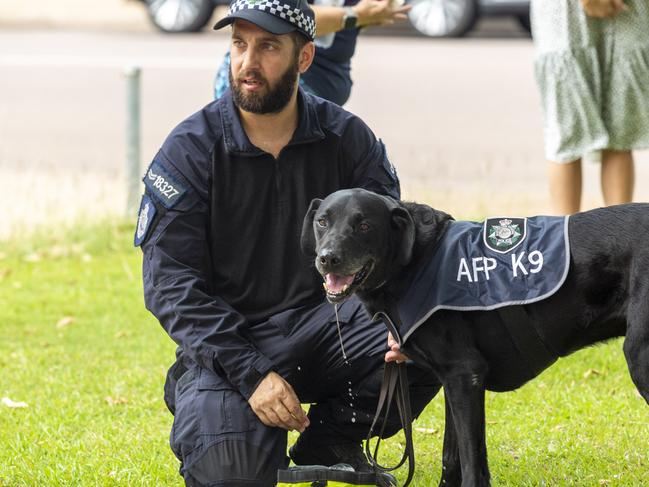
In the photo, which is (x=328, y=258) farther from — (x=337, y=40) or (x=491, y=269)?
(x=337, y=40)

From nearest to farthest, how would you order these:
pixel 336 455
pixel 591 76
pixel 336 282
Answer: pixel 336 282 → pixel 336 455 → pixel 591 76

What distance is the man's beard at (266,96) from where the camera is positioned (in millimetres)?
3674

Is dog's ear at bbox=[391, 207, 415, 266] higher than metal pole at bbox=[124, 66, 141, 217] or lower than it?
higher

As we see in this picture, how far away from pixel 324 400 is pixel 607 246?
123 centimetres

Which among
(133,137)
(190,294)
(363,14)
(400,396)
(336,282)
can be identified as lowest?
(133,137)

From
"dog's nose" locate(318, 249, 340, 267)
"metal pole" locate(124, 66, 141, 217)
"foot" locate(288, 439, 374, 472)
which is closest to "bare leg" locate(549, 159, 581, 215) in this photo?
"foot" locate(288, 439, 374, 472)

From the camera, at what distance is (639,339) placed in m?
3.15

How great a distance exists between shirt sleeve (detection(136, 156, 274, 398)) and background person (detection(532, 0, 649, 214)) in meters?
2.02

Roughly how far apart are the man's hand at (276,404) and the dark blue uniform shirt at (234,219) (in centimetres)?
4

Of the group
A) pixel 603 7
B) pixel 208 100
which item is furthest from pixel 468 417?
pixel 208 100

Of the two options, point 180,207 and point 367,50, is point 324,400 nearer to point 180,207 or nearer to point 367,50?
point 180,207

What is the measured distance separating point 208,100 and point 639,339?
8.29m

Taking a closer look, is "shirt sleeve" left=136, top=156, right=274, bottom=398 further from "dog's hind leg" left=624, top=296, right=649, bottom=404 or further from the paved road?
the paved road

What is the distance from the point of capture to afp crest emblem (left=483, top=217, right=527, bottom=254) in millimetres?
3334
